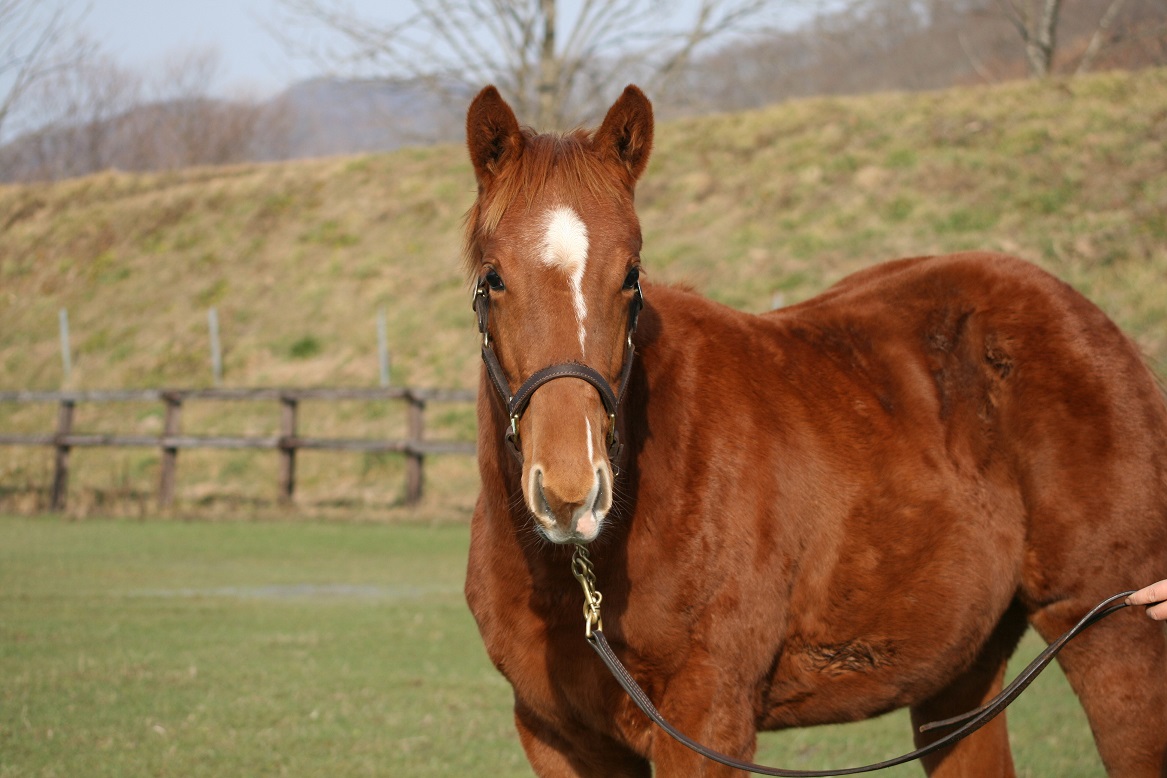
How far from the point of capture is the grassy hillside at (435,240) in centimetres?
1811

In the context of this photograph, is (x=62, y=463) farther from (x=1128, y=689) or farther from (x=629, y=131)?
(x=1128, y=689)

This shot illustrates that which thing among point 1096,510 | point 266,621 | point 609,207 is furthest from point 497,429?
point 266,621

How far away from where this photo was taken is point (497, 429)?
9.86ft

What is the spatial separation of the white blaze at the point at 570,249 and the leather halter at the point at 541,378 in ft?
0.37

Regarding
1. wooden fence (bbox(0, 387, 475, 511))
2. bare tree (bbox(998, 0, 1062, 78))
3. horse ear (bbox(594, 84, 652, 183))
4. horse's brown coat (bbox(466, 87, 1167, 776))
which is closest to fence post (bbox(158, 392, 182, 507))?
wooden fence (bbox(0, 387, 475, 511))

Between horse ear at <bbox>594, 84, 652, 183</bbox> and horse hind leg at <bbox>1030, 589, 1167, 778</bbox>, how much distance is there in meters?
2.10

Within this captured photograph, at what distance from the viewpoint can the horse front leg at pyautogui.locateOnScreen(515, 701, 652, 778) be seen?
3088 mm

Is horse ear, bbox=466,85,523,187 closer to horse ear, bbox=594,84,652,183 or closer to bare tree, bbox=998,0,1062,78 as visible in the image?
horse ear, bbox=594,84,652,183

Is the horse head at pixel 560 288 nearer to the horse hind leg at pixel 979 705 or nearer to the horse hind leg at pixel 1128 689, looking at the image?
the horse hind leg at pixel 1128 689

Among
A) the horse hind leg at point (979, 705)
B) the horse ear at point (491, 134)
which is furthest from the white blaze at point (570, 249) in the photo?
the horse hind leg at point (979, 705)

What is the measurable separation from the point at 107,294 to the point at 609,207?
2750cm

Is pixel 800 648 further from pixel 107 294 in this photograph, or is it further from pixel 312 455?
pixel 107 294

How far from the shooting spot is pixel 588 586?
2803 millimetres

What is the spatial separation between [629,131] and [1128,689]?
7.88 ft
